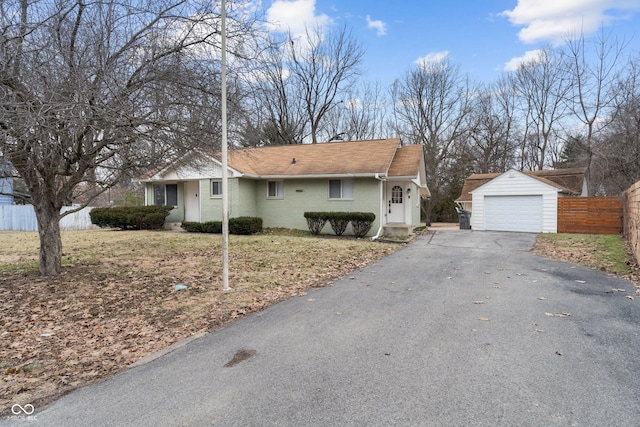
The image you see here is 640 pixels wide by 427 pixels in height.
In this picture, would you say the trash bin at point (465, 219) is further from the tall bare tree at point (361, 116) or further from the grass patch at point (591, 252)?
the tall bare tree at point (361, 116)

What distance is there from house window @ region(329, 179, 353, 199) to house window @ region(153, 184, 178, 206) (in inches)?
329

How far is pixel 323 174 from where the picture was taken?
16312 millimetres

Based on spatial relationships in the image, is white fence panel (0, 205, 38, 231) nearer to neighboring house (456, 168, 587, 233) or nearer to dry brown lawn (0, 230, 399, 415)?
dry brown lawn (0, 230, 399, 415)

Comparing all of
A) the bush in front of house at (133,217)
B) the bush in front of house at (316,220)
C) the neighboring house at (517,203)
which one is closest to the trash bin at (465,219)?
the neighboring house at (517,203)

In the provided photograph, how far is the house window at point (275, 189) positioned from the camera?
17853mm

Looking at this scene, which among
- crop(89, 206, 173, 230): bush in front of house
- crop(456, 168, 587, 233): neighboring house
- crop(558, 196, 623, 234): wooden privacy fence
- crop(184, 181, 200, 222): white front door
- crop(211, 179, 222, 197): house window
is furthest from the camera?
crop(184, 181, 200, 222): white front door

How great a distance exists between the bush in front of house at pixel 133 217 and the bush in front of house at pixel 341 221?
7366 mm

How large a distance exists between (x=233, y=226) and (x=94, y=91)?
11.1 meters

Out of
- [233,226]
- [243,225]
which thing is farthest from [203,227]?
[243,225]

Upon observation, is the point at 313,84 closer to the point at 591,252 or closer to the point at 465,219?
the point at 465,219

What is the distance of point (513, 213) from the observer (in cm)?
1888

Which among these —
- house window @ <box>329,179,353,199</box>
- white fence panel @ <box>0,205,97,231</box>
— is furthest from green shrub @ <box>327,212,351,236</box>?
white fence panel @ <box>0,205,97,231</box>

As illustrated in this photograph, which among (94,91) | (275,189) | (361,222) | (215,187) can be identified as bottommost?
(361,222)

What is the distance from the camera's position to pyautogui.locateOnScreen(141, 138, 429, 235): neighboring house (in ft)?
53.2
